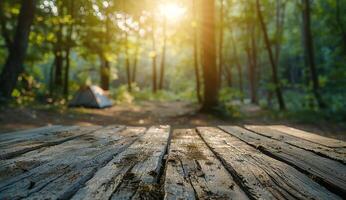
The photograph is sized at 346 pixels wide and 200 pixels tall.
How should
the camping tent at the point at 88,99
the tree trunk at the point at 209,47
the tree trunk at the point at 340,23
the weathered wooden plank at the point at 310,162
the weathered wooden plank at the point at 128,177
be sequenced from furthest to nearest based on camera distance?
the camping tent at the point at 88,99
the tree trunk at the point at 340,23
the tree trunk at the point at 209,47
the weathered wooden plank at the point at 310,162
the weathered wooden plank at the point at 128,177

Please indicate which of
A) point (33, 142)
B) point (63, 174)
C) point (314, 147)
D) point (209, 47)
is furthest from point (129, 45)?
point (63, 174)

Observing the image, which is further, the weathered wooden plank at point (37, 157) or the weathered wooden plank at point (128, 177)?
the weathered wooden plank at point (37, 157)

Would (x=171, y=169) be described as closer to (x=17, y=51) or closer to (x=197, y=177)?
(x=197, y=177)

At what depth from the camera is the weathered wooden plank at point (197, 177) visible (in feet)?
4.58

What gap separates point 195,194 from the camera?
139 centimetres

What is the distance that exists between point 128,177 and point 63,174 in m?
0.32

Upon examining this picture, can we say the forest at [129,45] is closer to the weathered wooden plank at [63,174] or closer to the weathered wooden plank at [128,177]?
the weathered wooden plank at [63,174]

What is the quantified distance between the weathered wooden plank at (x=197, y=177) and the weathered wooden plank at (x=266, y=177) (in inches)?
2.2

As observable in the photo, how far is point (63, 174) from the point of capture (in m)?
1.66

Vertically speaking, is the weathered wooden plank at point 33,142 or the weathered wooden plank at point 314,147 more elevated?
the weathered wooden plank at point 33,142

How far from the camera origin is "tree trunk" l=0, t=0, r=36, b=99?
10.6m

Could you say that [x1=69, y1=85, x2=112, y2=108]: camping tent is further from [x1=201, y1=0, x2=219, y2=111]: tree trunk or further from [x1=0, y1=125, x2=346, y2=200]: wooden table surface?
[x1=0, y1=125, x2=346, y2=200]: wooden table surface

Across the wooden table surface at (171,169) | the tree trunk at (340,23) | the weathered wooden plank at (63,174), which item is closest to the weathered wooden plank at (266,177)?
the wooden table surface at (171,169)

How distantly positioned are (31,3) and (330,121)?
10575 mm
